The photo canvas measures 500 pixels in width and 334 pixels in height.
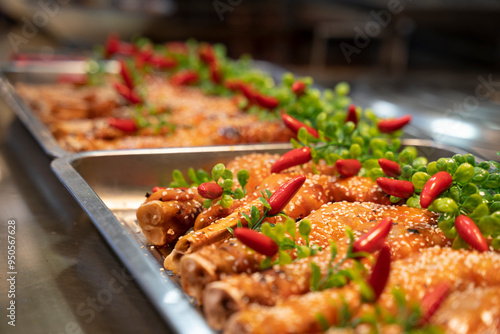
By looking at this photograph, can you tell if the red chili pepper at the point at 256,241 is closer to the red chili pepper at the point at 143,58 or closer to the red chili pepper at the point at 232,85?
the red chili pepper at the point at 232,85

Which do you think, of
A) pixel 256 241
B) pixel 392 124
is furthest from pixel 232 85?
pixel 256 241

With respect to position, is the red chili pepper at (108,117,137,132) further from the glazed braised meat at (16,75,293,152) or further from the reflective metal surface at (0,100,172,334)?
the reflective metal surface at (0,100,172,334)

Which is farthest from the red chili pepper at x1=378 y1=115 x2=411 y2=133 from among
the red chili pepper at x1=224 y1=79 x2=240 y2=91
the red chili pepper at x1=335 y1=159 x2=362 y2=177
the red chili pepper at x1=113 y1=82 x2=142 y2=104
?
the red chili pepper at x1=113 y1=82 x2=142 y2=104

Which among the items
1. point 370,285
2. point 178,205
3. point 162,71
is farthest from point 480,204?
point 162,71

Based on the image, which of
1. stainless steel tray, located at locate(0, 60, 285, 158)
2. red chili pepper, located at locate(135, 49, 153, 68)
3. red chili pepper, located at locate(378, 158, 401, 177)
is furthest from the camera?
red chili pepper, located at locate(135, 49, 153, 68)

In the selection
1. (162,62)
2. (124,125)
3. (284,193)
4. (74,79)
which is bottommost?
(74,79)

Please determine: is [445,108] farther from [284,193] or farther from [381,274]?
[381,274]

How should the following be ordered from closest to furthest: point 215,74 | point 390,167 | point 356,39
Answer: point 390,167 < point 215,74 < point 356,39
